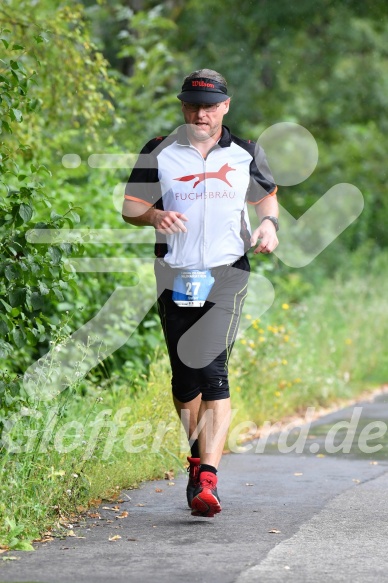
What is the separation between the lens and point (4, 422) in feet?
17.9

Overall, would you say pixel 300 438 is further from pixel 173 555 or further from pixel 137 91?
pixel 137 91

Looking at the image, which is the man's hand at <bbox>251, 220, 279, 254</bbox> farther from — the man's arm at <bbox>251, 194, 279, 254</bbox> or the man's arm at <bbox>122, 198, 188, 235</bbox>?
the man's arm at <bbox>122, 198, 188, 235</bbox>

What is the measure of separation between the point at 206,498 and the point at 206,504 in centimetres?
4

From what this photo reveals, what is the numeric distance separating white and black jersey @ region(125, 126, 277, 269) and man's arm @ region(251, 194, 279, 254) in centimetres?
4

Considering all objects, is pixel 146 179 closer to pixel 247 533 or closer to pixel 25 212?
pixel 25 212

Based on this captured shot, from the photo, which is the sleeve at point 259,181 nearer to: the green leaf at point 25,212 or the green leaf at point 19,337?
the green leaf at point 25,212

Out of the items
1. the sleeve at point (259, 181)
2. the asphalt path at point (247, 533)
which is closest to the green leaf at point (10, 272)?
the asphalt path at point (247, 533)

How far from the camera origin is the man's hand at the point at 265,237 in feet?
Result: 18.8

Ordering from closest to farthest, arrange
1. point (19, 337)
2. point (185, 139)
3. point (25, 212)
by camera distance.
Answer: point (25, 212) < point (19, 337) < point (185, 139)

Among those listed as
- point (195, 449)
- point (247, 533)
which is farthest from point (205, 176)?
point (247, 533)

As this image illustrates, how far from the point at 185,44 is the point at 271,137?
3.13 metres

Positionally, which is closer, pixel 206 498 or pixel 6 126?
pixel 206 498

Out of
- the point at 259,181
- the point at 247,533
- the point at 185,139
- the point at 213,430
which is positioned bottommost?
the point at 247,533

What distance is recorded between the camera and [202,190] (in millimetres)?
5812
